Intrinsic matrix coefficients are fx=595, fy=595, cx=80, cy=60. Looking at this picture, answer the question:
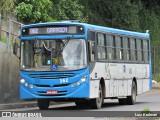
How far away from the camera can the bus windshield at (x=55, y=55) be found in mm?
20938

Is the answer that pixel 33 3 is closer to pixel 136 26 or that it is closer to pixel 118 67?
pixel 118 67

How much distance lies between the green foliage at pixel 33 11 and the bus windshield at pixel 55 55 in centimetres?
1087

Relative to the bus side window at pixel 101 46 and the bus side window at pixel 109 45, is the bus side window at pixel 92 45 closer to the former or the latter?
the bus side window at pixel 101 46

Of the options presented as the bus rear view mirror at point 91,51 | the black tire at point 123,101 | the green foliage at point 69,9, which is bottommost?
the black tire at point 123,101

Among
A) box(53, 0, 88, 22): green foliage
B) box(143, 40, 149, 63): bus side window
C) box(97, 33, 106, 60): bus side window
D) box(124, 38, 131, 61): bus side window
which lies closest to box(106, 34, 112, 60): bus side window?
box(97, 33, 106, 60): bus side window

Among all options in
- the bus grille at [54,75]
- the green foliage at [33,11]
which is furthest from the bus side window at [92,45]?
the green foliage at [33,11]

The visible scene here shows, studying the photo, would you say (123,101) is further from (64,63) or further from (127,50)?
(64,63)

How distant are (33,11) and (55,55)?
1279 centimetres

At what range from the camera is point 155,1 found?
Answer: 55.7 m

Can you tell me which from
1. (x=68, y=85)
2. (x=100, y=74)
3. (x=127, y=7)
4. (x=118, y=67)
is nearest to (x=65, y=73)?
(x=68, y=85)

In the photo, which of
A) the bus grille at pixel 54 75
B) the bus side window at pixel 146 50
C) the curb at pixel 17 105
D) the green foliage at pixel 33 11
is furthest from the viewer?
the green foliage at pixel 33 11

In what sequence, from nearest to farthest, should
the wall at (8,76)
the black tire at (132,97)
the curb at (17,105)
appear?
the curb at (17,105)
the wall at (8,76)
the black tire at (132,97)

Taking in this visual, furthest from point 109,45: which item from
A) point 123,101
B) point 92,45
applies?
point 123,101

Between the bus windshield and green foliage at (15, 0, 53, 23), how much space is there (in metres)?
10.9
